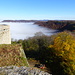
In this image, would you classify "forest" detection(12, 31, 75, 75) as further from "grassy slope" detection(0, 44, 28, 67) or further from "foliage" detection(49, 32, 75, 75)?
"grassy slope" detection(0, 44, 28, 67)

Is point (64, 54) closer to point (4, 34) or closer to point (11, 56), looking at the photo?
point (11, 56)

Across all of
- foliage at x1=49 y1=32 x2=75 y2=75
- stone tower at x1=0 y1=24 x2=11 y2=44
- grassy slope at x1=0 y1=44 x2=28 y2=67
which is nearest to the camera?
grassy slope at x1=0 y1=44 x2=28 y2=67

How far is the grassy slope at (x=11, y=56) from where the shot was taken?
11.9 metres

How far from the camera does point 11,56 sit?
12.6 m

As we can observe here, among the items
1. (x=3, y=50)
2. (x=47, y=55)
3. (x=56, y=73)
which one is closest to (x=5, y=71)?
(x=3, y=50)

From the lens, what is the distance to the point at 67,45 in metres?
17.4

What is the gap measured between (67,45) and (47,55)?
15.2ft

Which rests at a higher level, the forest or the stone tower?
the stone tower

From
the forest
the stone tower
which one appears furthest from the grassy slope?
the forest

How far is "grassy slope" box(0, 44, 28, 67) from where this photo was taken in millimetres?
11913

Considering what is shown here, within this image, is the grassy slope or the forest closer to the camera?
the grassy slope

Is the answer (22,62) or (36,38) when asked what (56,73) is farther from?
(36,38)

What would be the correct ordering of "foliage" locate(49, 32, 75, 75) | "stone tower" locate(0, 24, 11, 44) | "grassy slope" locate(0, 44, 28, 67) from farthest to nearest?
"foliage" locate(49, 32, 75, 75) → "stone tower" locate(0, 24, 11, 44) → "grassy slope" locate(0, 44, 28, 67)

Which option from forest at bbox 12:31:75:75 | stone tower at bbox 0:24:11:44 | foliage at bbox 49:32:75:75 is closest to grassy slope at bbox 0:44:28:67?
stone tower at bbox 0:24:11:44
